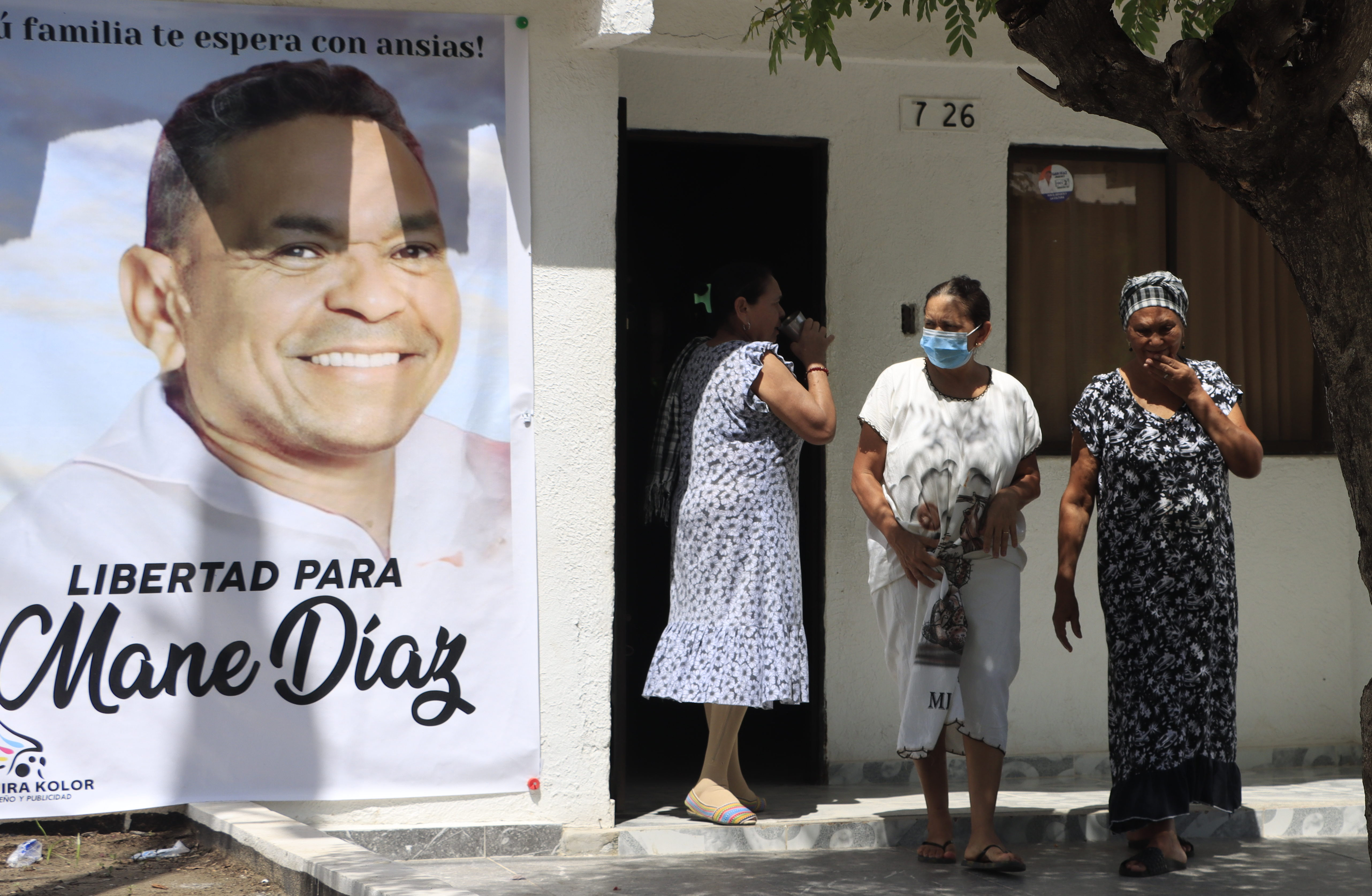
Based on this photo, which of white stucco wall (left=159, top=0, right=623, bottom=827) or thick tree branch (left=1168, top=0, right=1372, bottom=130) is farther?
white stucco wall (left=159, top=0, right=623, bottom=827)

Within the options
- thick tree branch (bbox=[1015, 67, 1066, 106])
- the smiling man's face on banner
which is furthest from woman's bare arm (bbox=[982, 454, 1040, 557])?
the smiling man's face on banner

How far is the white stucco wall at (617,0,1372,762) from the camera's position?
614 centimetres

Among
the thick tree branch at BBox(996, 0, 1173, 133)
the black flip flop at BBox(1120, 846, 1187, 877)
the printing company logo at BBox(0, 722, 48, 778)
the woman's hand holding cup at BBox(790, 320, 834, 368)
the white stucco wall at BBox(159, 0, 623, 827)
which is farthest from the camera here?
the woman's hand holding cup at BBox(790, 320, 834, 368)

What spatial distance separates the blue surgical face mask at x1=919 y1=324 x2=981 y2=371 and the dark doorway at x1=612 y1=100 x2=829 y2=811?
4.54 ft

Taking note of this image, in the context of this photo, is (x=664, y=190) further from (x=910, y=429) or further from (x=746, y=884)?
(x=746, y=884)

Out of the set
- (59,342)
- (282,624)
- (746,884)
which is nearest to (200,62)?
(59,342)

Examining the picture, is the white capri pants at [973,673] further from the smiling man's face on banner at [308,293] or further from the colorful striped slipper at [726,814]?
the smiling man's face on banner at [308,293]

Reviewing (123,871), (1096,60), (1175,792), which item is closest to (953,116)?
(1096,60)

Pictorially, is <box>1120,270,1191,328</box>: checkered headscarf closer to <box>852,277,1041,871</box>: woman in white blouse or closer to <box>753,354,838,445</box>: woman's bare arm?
<box>852,277,1041,871</box>: woman in white blouse

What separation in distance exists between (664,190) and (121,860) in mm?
4288

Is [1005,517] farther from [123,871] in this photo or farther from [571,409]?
[123,871]

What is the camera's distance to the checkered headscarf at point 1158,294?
4.84 meters

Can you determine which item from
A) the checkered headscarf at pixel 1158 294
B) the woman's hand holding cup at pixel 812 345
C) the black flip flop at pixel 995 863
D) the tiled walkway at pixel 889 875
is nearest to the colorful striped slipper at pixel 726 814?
the tiled walkway at pixel 889 875

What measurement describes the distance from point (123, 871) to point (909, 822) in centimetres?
269
